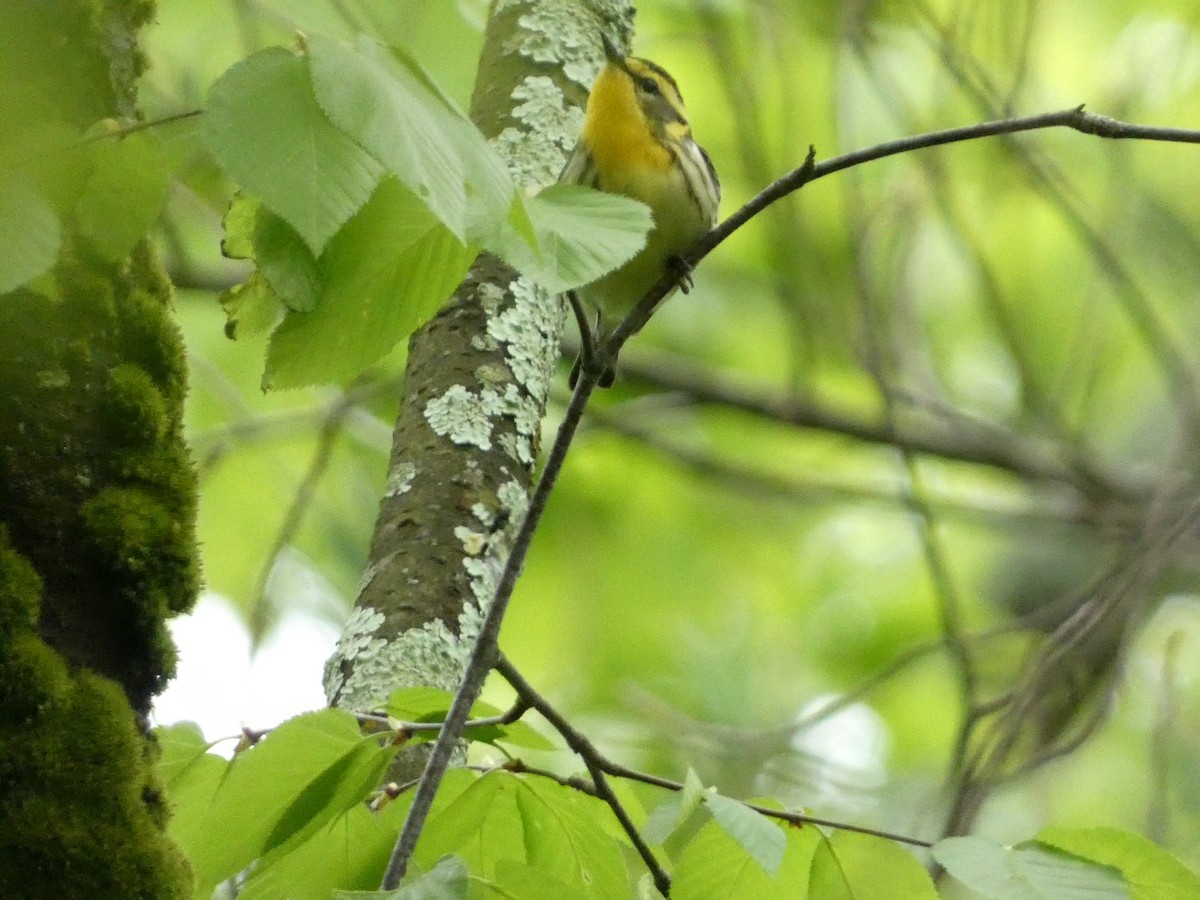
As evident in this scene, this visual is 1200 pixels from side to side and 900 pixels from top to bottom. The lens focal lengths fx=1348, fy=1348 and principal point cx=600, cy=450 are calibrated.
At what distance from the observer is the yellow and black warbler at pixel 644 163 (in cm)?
288

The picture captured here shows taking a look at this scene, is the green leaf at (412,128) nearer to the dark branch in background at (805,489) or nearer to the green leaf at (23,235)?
the green leaf at (23,235)

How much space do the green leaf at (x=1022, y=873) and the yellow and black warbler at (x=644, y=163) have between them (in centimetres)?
147

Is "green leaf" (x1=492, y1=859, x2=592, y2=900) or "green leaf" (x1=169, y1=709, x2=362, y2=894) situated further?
"green leaf" (x1=169, y1=709, x2=362, y2=894)

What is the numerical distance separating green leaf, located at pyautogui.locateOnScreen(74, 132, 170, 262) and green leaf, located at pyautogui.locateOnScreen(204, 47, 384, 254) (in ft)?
0.32

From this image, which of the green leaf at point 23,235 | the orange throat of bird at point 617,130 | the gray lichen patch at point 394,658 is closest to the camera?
the green leaf at point 23,235

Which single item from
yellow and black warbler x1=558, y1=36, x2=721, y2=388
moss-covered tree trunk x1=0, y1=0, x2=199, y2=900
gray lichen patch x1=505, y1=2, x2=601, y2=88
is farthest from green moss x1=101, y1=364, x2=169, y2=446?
gray lichen patch x1=505, y1=2, x2=601, y2=88

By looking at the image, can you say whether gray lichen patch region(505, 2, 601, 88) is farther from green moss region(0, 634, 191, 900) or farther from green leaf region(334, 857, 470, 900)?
green leaf region(334, 857, 470, 900)

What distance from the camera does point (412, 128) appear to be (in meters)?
1.22

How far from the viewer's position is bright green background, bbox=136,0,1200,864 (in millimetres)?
5156

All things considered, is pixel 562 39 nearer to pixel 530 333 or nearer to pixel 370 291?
pixel 530 333

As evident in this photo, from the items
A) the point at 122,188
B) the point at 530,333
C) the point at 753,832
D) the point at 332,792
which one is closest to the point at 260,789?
the point at 332,792

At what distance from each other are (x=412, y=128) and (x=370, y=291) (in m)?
0.31

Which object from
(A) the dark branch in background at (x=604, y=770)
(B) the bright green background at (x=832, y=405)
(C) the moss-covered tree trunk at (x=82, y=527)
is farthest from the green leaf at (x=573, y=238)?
(B) the bright green background at (x=832, y=405)

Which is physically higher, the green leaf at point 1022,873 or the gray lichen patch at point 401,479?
the gray lichen patch at point 401,479
